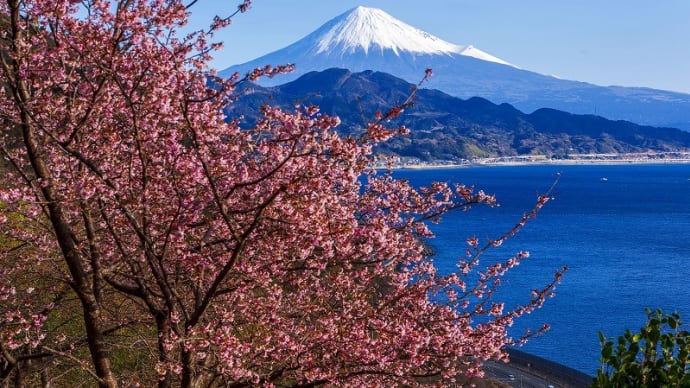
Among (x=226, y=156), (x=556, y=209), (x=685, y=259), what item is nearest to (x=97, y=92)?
(x=226, y=156)

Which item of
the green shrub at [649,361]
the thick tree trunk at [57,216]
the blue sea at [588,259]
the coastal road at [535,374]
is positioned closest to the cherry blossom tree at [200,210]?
the thick tree trunk at [57,216]

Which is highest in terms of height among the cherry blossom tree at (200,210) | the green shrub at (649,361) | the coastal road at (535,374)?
the cherry blossom tree at (200,210)

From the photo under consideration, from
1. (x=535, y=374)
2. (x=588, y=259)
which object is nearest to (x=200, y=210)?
(x=535, y=374)

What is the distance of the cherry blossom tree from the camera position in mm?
5629

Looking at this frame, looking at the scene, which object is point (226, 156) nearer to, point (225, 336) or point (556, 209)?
point (225, 336)

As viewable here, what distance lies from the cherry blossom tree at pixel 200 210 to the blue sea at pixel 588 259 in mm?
36861

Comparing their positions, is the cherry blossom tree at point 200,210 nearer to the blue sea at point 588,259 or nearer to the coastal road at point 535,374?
the coastal road at point 535,374

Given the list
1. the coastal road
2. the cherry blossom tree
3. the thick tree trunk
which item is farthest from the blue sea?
the thick tree trunk

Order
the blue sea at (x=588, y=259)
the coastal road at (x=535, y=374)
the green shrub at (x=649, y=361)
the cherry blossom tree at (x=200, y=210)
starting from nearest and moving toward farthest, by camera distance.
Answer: the green shrub at (x=649, y=361), the cherry blossom tree at (x=200, y=210), the coastal road at (x=535, y=374), the blue sea at (x=588, y=259)

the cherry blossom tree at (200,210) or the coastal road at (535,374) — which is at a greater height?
the cherry blossom tree at (200,210)

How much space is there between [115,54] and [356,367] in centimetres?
376

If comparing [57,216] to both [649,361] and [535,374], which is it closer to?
[649,361]

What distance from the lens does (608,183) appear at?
18488 centimetres

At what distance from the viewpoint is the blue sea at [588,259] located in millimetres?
52938
